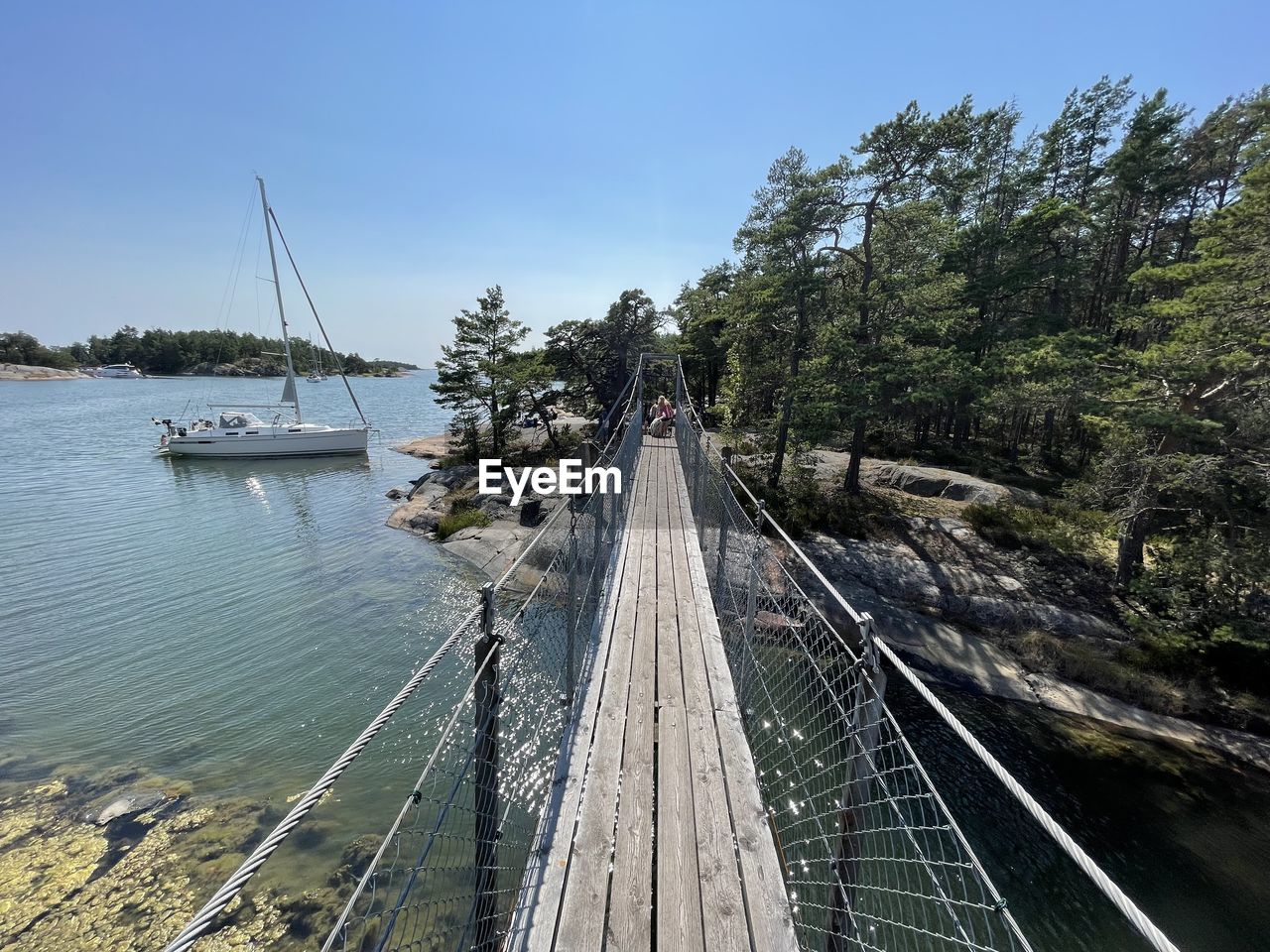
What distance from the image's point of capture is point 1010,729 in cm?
659

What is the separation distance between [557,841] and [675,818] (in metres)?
0.56

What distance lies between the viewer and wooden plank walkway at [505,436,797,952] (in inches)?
76.9

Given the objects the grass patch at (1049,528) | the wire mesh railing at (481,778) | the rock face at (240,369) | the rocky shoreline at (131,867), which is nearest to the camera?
→ the wire mesh railing at (481,778)

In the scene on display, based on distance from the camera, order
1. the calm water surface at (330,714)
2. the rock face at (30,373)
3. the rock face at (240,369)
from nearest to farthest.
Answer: the calm water surface at (330,714) → the rock face at (30,373) → the rock face at (240,369)

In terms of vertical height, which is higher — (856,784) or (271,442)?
(856,784)

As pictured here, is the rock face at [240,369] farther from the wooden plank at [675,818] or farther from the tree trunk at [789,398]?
the wooden plank at [675,818]

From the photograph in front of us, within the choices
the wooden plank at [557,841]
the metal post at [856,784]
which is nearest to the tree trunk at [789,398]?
the wooden plank at [557,841]

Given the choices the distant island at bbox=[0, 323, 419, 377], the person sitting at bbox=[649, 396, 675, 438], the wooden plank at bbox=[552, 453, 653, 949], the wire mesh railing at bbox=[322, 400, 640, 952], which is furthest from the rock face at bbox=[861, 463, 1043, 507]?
the distant island at bbox=[0, 323, 419, 377]

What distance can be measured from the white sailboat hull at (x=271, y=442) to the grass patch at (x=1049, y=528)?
23354 mm

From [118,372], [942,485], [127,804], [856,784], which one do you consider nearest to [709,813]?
[856,784]

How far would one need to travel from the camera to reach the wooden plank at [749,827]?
6.46 feet

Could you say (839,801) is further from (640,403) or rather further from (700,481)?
(640,403)

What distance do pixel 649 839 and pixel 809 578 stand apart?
800 cm

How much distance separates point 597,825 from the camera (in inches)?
91.9
